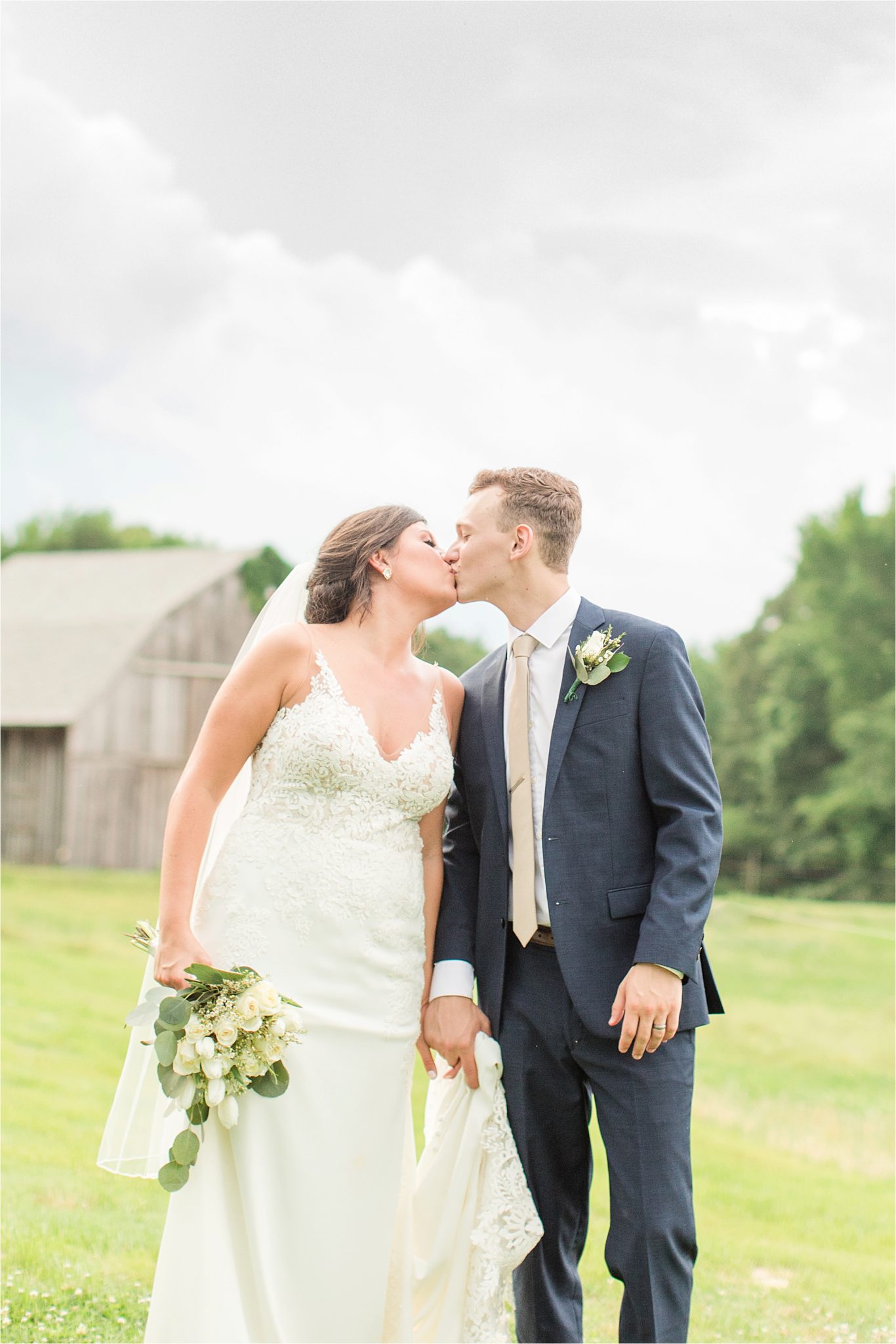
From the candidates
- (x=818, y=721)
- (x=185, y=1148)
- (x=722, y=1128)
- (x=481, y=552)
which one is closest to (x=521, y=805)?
(x=481, y=552)

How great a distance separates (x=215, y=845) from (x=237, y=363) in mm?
17676

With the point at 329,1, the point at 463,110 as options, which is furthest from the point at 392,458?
the point at 329,1

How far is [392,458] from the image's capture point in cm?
1781

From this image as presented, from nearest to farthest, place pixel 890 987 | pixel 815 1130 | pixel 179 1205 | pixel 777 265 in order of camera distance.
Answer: pixel 179 1205 → pixel 815 1130 → pixel 890 987 → pixel 777 265

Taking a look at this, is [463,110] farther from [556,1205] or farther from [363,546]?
[556,1205]

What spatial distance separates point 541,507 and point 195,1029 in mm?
1619

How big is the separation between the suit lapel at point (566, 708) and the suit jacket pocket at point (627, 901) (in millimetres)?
280

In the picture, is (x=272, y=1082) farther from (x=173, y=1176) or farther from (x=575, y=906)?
(x=575, y=906)

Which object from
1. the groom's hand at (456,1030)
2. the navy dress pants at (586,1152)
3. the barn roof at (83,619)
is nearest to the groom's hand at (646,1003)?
the navy dress pants at (586,1152)

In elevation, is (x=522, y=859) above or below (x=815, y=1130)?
above

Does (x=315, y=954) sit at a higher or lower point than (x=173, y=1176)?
higher

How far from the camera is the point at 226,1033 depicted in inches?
99.5

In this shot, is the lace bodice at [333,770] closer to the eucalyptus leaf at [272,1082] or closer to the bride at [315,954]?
the bride at [315,954]

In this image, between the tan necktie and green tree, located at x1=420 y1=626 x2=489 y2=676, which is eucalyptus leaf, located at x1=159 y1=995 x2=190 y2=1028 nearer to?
the tan necktie
